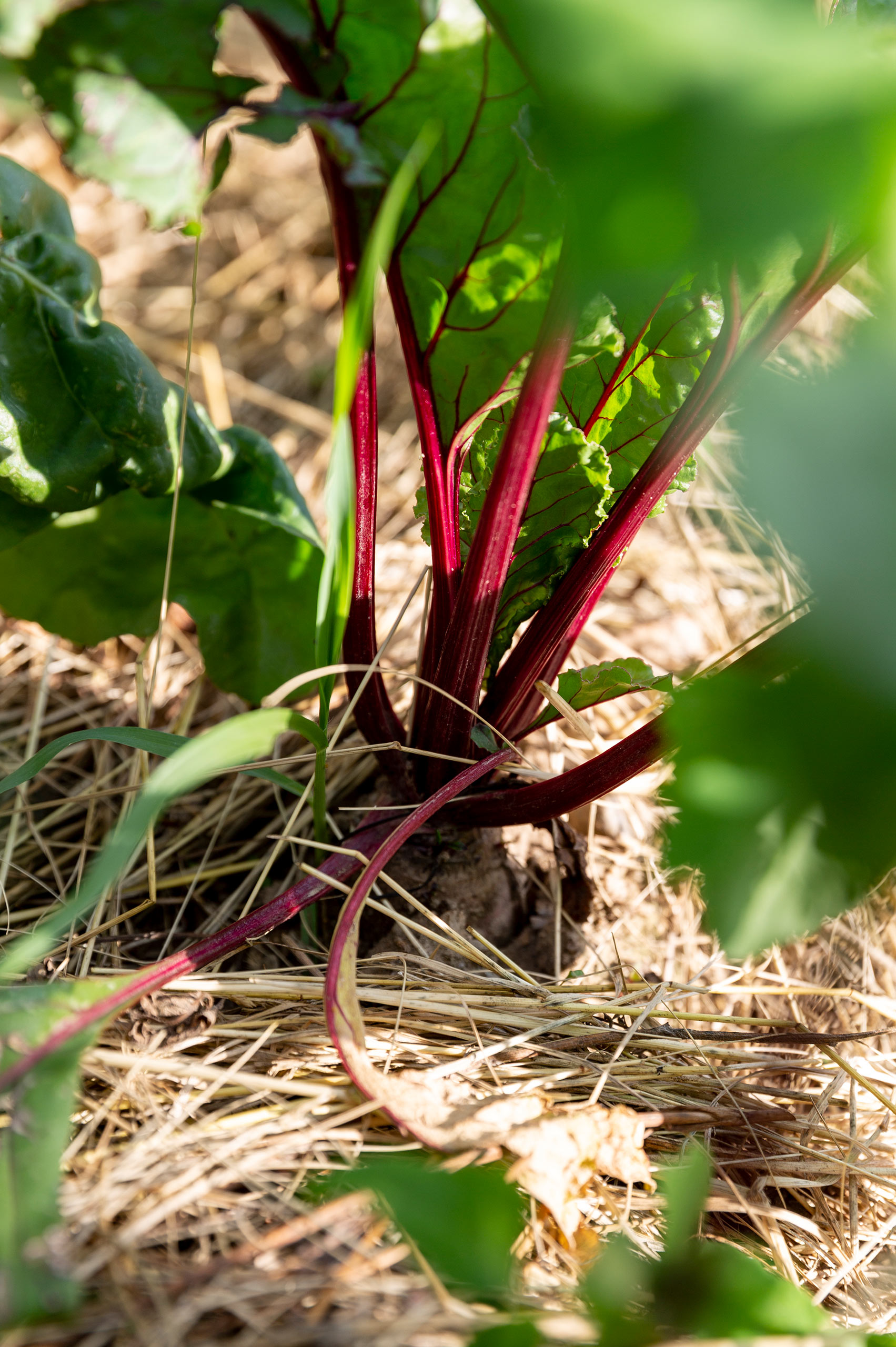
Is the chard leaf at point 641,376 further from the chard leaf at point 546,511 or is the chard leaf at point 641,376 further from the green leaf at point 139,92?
the green leaf at point 139,92

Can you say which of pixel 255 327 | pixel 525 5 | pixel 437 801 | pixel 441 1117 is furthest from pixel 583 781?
pixel 255 327

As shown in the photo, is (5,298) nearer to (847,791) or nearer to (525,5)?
(525,5)

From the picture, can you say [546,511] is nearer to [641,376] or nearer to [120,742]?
[641,376]

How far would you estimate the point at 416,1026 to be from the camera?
2.41ft

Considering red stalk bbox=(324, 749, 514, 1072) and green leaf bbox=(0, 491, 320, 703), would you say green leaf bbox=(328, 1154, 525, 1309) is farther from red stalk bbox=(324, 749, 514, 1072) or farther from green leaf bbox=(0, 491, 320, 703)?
green leaf bbox=(0, 491, 320, 703)

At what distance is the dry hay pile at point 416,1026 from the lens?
0.51 metres

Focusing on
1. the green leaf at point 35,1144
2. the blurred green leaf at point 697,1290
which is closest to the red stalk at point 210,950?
the green leaf at point 35,1144

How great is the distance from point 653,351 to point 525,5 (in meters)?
0.45

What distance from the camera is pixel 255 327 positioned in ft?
6.73

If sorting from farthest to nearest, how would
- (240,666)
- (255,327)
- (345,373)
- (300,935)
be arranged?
(255,327), (240,666), (300,935), (345,373)

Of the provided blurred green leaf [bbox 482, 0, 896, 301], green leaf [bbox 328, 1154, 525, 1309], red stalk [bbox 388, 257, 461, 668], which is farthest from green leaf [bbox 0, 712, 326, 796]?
blurred green leaf [bbox 482, 0, 896, 301]

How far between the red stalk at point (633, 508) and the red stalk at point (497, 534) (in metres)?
0.05

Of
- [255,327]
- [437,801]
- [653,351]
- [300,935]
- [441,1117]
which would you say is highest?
[653,351]

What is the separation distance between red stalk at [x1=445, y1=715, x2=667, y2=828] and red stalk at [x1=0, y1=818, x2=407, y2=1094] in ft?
0.31
